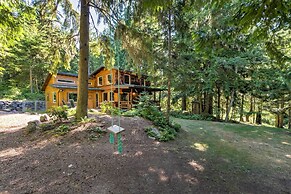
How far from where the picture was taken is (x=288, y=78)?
5.76 m

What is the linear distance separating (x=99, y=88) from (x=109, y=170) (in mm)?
16673

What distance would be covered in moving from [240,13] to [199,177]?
3377 mm

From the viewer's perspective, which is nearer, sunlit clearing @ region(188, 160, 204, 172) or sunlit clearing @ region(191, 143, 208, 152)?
sunlit clearing @ region(188, 160, 204, 172)

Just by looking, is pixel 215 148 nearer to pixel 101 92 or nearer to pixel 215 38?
pixel 215 38

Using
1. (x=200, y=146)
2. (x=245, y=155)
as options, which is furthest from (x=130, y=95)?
(x=245, y=155)

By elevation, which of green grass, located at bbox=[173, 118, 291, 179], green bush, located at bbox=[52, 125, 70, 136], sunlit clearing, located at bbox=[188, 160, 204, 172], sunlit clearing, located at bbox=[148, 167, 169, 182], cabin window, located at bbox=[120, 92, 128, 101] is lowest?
green grass, located at bbox=[173, 118, 291, 179]

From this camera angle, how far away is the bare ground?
2783 mm

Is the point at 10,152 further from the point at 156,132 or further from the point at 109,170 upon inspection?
the point at 156,132

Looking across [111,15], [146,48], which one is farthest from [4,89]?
[146,48]

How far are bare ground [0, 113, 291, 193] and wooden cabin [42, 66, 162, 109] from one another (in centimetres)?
1157

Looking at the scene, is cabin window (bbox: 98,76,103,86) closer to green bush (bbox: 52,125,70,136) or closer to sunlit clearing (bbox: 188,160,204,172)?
green bush (bbox: 52,125,70,136)

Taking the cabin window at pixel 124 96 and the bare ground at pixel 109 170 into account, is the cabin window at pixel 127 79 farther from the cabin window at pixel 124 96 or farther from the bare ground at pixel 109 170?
the bare ground at pixel 109 170

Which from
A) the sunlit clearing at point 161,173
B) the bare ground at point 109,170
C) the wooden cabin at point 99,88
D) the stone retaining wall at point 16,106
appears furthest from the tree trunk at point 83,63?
the stone retaining wall at point 16,106

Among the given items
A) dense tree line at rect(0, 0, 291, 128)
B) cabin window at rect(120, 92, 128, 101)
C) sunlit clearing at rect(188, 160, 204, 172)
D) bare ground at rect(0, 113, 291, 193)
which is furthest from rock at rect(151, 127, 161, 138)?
cabin window at rect(120, 92, 128, 101)
